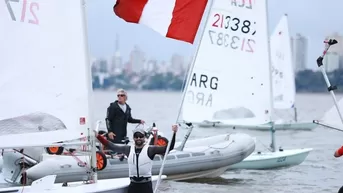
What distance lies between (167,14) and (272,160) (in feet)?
29.1

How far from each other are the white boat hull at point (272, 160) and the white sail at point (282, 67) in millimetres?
13389

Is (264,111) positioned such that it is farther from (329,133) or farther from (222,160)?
(329,133)

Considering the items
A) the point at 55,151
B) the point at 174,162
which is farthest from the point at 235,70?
the point at 55,151

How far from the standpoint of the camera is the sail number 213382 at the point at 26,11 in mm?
8070

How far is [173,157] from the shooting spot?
1332 centimetres

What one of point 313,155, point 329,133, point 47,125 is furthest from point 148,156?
point 329,133

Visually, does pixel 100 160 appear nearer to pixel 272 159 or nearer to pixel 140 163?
pixel 140 163

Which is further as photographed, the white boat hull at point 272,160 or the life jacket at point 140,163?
the white boat hull at point 272,160

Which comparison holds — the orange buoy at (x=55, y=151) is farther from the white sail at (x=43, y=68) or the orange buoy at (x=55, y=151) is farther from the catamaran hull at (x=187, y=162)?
the white sail at (x=43, y=68)

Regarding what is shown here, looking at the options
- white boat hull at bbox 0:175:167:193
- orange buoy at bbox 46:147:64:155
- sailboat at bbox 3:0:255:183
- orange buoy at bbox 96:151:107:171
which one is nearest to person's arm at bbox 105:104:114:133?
sailboat at bbox 3:0:255:183

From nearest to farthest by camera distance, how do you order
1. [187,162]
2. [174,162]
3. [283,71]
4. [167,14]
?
[167,14]
[174,162]
[187,162]
[283,71]

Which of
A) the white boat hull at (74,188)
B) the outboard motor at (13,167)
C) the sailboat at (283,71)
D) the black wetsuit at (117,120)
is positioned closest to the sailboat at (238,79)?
the black wetsuit at (117,120)

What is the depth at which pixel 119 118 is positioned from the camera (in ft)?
40.8

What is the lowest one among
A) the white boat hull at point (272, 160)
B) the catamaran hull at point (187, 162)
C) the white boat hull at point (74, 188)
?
the white boat hull at point (272, 160)
